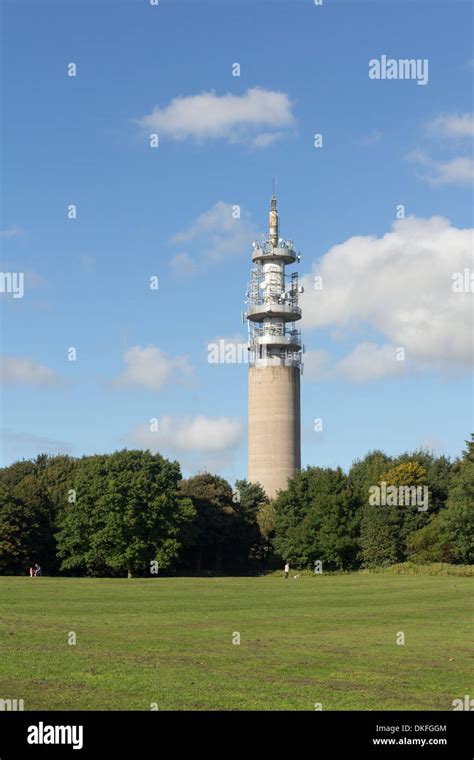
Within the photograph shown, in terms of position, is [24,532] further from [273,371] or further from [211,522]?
[273,371]

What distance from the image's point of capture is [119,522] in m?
78.9

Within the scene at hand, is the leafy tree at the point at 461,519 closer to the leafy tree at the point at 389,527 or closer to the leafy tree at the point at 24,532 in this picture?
the leafy tree at the point at 389,527

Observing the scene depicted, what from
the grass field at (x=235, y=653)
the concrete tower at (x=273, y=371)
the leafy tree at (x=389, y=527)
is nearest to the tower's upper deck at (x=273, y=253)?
the concrete tower at (x=273, y=371)

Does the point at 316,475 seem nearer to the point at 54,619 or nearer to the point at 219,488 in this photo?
the point at 219,488

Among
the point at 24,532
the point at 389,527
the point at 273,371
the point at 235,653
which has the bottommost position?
the point at 235,653

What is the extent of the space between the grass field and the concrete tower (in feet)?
242

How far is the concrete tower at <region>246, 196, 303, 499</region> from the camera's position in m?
120

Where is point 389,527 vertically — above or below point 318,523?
below

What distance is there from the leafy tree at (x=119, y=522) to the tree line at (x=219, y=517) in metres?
0.10

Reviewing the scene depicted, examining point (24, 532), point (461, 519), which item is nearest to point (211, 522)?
point (24, 532)

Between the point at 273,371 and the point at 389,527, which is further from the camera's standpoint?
the point at 273,371

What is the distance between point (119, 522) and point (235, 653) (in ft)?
184
